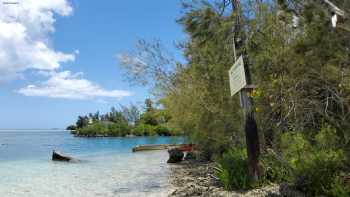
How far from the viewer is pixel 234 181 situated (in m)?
7.53

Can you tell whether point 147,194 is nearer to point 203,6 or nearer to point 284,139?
point 284,139

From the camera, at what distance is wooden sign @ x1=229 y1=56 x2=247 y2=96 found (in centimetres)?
638

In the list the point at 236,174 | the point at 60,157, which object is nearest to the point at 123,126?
the point at 60,157

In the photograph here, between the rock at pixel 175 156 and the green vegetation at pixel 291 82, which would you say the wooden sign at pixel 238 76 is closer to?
the green vegetation at pixel 291 82

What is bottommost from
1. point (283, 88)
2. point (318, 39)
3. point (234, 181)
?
point (234, 181)

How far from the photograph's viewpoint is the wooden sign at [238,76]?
6383 millimetres

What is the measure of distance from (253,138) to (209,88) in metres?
4.23

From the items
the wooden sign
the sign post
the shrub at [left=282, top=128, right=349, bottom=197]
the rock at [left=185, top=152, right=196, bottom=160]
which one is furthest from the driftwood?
the shrub at [left=282, top=128, right=349, bottom=197]

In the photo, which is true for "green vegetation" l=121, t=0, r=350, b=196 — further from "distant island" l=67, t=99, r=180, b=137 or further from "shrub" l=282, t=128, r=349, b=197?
"distant island" l=67, t=99, r=180, b=137

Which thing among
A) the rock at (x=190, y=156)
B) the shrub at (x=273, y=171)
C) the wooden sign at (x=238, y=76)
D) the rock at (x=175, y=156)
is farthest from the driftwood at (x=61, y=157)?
the wooden sign at (x=238, y=76)

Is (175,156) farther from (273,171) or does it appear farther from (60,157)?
(273,171)

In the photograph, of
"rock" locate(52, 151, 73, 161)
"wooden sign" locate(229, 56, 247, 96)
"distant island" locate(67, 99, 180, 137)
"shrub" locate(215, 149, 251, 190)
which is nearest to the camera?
"wooden sign" locate(229, 56, 247, 96)

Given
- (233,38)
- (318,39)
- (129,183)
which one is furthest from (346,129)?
(129,183)

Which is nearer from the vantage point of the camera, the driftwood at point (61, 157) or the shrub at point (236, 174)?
the shrub at point (236, 174)
